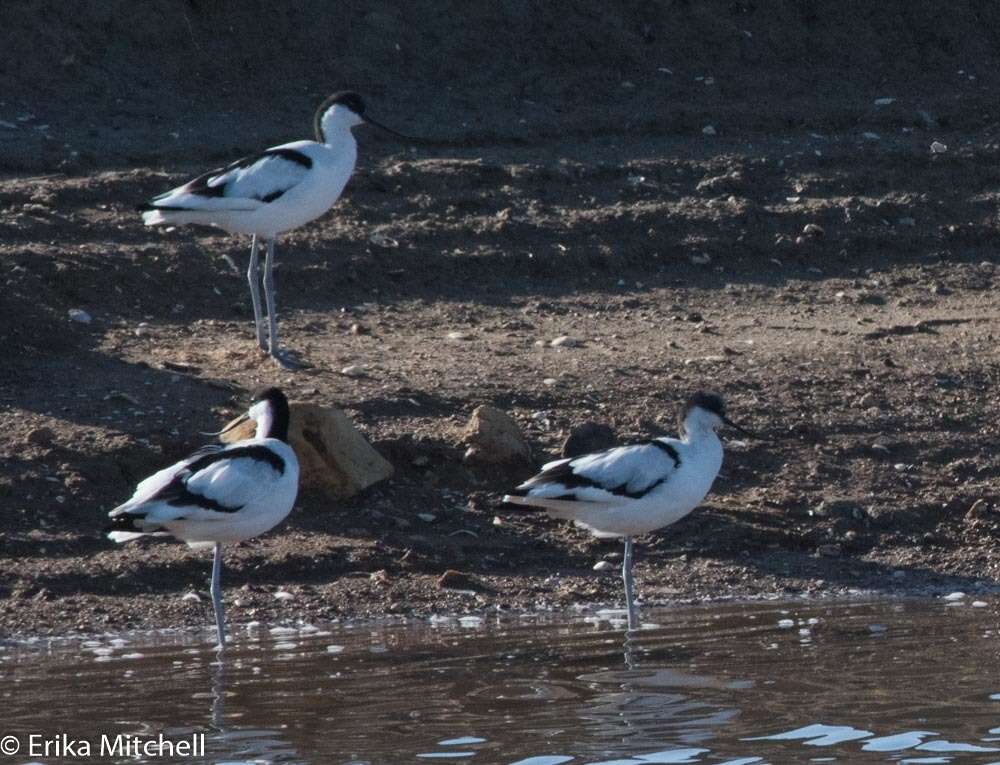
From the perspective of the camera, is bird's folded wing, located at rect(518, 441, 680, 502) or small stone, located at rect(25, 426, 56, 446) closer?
bird's folded wing, located at rect(518, 441, 680, 502)

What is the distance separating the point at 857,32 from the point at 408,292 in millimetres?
6371

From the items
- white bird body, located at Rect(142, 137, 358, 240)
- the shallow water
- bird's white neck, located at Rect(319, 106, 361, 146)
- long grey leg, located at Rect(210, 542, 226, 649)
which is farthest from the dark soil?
bird's white neck, located at Rect(319, 106, 361, 146)

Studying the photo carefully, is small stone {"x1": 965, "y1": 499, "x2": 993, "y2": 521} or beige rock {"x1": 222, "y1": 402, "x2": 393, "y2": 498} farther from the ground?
beige rock {"x1": 222, "y1": 402, "x2": 393, "y2": 498}

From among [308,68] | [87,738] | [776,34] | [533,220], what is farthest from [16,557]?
[776,34]

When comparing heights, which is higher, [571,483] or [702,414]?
[702,414]

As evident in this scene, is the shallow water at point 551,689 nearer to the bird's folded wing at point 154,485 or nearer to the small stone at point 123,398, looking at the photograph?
the bird's folded wing at point 154,485

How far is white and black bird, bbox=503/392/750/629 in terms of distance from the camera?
8.70 metres

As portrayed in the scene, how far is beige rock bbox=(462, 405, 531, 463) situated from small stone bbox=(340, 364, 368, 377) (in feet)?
3.48

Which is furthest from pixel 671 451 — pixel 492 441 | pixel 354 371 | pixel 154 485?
pixel 354 371

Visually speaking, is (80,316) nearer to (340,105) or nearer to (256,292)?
(256,292)

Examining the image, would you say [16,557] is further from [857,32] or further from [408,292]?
[857,32]

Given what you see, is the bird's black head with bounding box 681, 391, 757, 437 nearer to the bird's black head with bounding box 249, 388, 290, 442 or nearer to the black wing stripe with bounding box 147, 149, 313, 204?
the bird's black head with bounding box 249, 388, 290, 442

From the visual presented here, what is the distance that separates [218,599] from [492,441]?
2.11 m

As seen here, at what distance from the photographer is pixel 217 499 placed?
8391 millimetres
